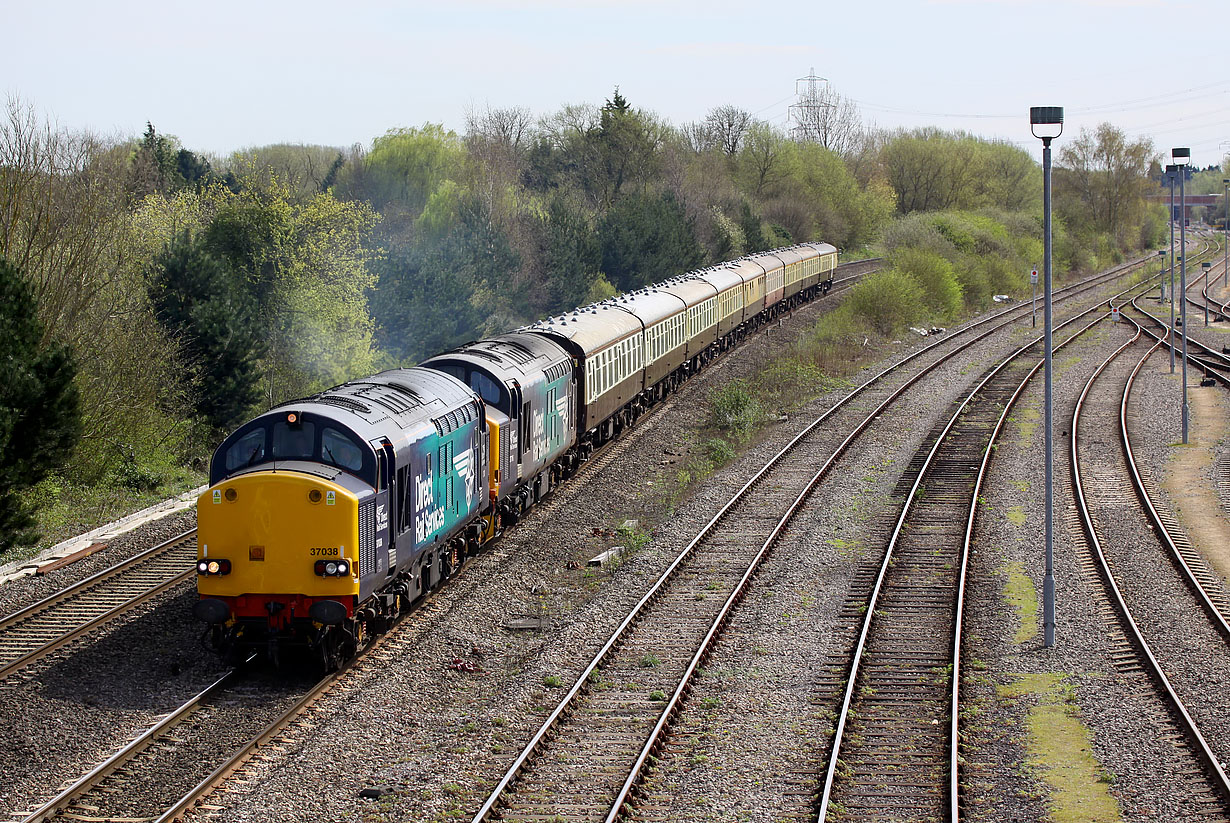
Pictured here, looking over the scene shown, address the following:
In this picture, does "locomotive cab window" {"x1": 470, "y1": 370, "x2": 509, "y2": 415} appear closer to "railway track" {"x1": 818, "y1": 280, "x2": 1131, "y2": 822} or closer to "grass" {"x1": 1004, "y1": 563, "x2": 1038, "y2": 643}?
"railway track" {"x1": 818, "y1": 280, "x2": 1131, "y2": 822}

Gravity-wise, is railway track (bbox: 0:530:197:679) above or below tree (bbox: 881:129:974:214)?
below

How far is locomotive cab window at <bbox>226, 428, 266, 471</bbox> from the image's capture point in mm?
15141

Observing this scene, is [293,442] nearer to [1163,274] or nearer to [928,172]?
[1163,274]

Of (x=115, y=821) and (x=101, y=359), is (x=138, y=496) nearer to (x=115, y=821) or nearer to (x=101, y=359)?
(x=101, y=359)

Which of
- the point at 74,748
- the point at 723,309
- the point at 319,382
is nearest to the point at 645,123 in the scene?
the point at 723,309

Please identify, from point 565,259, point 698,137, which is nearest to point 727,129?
point 698,137

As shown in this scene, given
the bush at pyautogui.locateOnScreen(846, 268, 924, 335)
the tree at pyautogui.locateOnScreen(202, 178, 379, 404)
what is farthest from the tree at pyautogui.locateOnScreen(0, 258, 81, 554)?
the bush at pyautogui.locateOnScreen(846, 268, 924, 335)

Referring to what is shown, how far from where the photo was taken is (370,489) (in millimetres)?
15156

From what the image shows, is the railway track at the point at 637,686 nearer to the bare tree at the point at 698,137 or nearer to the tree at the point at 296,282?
the tree at the point at 296,282

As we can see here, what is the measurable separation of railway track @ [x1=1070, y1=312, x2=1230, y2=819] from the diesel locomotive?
978 centimetres

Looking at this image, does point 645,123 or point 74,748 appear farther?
point 645,123

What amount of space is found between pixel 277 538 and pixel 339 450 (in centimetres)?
133

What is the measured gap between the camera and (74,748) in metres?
12.9

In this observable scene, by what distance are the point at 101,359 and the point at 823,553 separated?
1838cm
